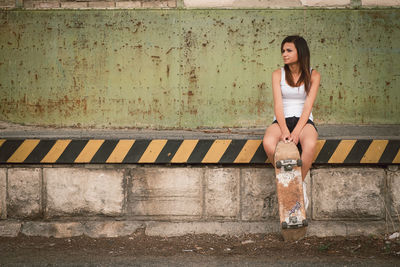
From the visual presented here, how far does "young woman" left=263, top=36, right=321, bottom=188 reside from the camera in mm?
4598

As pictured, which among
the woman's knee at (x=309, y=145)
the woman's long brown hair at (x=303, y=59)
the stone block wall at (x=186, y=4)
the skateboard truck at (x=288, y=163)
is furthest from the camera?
the stone block wall at (x=186, y=4)

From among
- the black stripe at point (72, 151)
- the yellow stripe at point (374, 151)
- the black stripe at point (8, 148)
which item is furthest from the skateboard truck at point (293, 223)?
the black stripe at point (8, 148)

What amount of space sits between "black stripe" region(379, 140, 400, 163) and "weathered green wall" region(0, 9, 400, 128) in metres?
1.14

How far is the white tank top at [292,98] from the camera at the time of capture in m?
4.75

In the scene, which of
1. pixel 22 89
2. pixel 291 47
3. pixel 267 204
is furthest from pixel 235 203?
pixel 22 89

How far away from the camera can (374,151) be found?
196 inches

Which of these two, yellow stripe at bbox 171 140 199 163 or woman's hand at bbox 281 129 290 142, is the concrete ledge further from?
woman's hand at bbox 281 129 290 142

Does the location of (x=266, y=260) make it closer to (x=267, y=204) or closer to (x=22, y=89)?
(x=267, y=204)

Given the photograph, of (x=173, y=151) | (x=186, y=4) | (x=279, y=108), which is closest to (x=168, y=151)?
(x=173, y=151)

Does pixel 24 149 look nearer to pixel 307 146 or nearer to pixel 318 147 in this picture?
pixel 307 146

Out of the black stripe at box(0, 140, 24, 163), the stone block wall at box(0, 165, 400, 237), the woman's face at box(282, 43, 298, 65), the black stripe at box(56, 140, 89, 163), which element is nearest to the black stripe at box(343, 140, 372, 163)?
the stone block wall at box(0, 165, 400, 237)

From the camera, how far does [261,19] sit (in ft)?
19.7

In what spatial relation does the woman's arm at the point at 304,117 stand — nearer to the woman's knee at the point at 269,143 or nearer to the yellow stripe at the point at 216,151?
the woman's knee at the point at 269,143

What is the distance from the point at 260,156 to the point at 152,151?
1063 mm
